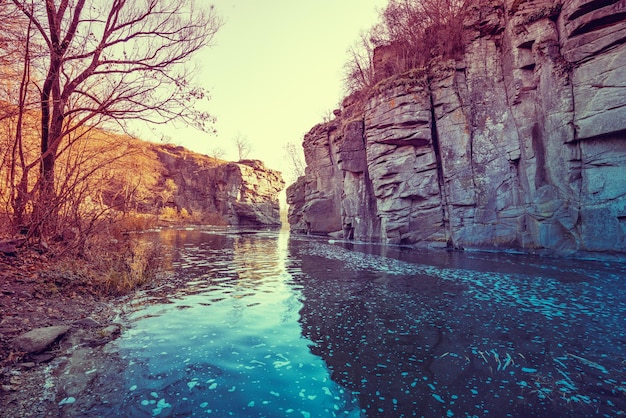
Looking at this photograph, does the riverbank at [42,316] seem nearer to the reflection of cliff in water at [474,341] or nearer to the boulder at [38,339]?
the boulder at [38,339]

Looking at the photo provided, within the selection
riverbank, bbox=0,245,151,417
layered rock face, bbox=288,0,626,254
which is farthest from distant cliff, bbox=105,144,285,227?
riverbank, bbox=0,245,151,417

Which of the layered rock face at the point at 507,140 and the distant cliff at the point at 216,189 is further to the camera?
the distant cliff at the point at 216,189

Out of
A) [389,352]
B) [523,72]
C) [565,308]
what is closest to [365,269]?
[565,308]

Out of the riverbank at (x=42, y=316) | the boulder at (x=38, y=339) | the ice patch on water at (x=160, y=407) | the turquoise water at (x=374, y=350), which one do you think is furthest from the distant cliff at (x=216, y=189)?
the ice patch on water at (x=160, y=407)

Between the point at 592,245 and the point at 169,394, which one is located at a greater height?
the point at 592,245

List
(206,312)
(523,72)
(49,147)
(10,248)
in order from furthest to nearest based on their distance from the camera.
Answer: (523,72), (49,147), (10,248), (206,312)

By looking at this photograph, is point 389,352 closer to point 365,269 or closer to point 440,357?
point 440,357

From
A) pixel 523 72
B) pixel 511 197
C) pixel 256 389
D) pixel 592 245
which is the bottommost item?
pixel 256 389

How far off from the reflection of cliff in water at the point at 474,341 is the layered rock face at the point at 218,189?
4328cm

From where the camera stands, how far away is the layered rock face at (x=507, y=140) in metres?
11.3

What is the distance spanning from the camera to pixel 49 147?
23.6ft

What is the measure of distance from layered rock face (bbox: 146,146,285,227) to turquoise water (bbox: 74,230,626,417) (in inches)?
1691

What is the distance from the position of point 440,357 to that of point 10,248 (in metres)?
8.31

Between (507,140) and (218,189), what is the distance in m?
45.2
